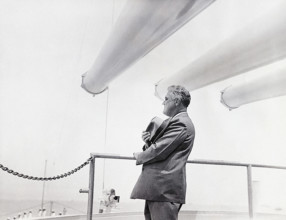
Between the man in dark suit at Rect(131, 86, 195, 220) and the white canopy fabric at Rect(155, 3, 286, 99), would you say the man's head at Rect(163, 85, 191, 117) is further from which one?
the white canopy fabric at Rect(155, 3, 286, 99)

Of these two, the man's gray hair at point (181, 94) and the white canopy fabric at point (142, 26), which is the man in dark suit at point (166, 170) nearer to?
the man's gray hair at point (181, 94)

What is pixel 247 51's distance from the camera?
2.03 m

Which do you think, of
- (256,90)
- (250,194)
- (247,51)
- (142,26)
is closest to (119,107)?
(256,90)

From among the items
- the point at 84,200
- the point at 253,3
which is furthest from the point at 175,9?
the point at 84,200

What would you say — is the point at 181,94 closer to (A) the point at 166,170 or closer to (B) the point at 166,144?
(B) the point at 166,144

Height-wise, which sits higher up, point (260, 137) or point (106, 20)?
point (106, 20)

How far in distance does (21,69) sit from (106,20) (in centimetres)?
111

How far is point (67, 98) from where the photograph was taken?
3.58m

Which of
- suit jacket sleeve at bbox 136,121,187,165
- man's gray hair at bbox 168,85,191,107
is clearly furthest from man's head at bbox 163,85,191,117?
suit jacket sleeve at bbox 136,121,187,165

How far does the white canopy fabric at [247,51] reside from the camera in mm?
1803

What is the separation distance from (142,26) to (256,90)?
5.12 feet

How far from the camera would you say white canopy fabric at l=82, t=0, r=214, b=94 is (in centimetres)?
150

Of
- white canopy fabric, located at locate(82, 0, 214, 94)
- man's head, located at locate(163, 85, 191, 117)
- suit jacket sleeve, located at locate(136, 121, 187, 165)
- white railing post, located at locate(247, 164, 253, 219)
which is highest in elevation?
white canopy fabric, located at locate(82, 0, 214, 94)

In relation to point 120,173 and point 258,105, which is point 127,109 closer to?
point 120,173
